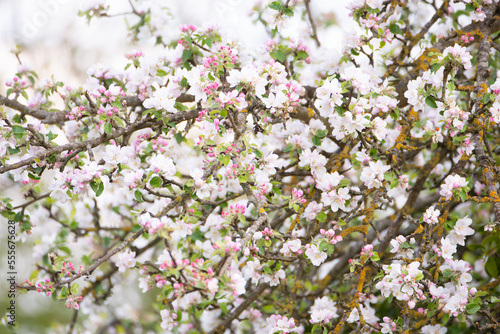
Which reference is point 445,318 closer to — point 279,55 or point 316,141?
point 316,141

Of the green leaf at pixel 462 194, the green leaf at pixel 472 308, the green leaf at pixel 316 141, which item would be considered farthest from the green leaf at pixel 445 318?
the green leaf at pixel 316 141

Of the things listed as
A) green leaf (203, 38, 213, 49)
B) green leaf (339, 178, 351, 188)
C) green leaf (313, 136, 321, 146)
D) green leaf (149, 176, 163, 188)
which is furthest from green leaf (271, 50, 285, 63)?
green leaf (149, 176, 163, 188)

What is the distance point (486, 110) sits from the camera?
70.9 inches

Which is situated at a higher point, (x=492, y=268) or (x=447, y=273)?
(x=492, y=268)

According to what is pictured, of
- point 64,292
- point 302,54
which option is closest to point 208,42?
point 302,54

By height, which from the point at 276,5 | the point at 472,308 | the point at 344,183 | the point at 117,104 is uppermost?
the point at 276,5

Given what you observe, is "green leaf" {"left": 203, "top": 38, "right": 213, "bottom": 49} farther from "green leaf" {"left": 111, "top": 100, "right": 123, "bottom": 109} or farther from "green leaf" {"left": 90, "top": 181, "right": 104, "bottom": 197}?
"green leaf" {"left": 90, "top": 181, "right": 104, "bottom": 197}

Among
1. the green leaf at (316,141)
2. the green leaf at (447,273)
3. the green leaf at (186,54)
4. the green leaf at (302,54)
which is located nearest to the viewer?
the green leaf at (447,273)

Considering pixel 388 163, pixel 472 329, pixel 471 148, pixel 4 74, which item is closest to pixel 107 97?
pixel 388 163

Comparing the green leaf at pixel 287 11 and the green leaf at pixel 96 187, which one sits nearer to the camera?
the green leaf at pixel 96 187

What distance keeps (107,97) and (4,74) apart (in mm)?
4947

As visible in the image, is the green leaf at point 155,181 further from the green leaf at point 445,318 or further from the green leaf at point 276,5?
the green leaf at point 445,318

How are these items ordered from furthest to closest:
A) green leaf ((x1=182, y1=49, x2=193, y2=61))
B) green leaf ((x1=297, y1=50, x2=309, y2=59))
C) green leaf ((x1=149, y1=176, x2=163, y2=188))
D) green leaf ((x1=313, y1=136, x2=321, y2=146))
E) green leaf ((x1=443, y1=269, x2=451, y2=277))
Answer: green leaf ((x1=297, y1=50, x2=309, y2=59)), green leaf ((x1=182, y1=49, x2=193, y2=61)), green leaf ((x1=313, y1=136, x2=321, y2=146)), green leaf ((x1=443, y1=269, x2=451, y2=277)), green leaf ((x1=149, y1=176, x2=163, y2=188))

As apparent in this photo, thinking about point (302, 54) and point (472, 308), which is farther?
point (302, 54)
